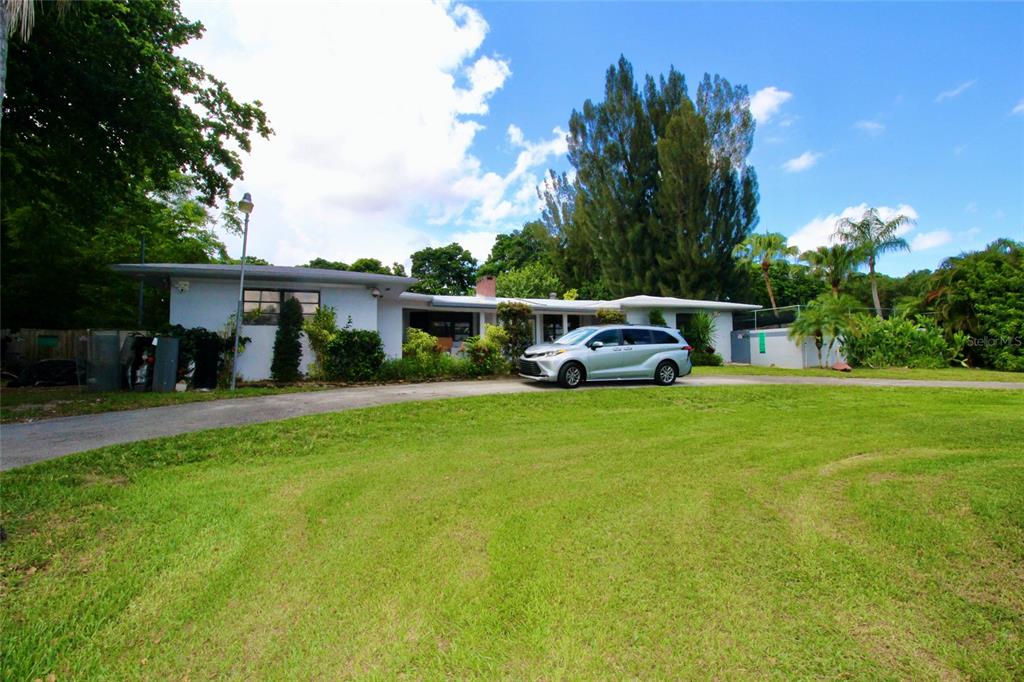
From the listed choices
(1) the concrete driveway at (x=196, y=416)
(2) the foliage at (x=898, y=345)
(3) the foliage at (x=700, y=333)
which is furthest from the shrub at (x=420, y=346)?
(2) the foliage at (x=898, y=345)

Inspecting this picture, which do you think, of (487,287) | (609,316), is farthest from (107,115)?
(609,316)

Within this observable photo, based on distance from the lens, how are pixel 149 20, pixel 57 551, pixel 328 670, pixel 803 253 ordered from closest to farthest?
pixel 328 670 → pixel 57 551 → pixel 149 20 → pixel 803 253

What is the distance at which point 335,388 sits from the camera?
11234mm

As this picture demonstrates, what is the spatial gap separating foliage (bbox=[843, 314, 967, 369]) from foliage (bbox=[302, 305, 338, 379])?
2074 centimetres

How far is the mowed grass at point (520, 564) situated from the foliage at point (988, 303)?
19306mm

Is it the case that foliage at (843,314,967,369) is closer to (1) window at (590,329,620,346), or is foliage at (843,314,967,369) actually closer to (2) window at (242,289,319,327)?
(1) window at (590,329,620,346)

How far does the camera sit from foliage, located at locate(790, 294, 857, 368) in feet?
63.1

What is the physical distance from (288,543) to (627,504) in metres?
2.50

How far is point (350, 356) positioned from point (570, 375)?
5995 mm

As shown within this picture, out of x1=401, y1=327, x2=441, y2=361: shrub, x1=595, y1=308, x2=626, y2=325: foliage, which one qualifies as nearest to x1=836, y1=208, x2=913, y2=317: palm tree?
x1=595, y1=308, x2=626, y2=325: foliage

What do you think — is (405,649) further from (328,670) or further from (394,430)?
(394,430)

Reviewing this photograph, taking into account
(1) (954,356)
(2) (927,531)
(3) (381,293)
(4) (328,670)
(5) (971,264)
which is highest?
(5) (971,264)

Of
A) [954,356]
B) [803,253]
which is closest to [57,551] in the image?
[954,356]

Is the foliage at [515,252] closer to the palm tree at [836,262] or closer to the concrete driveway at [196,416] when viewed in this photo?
the palm tree at [836,262]
